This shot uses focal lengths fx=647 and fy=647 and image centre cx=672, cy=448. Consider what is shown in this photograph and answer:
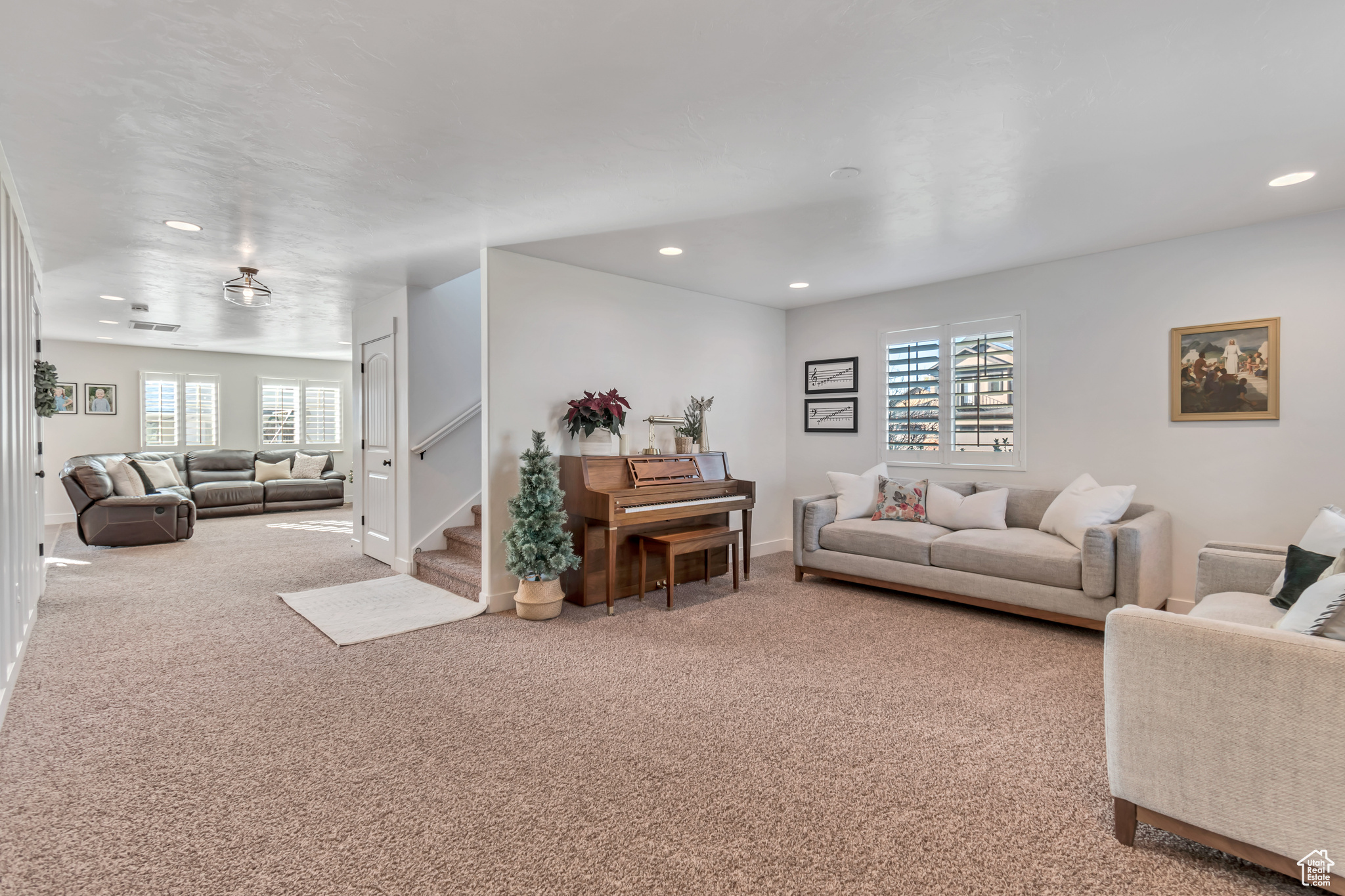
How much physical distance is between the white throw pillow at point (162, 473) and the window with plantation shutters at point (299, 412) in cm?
175

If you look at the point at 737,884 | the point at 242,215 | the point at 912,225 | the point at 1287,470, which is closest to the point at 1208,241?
the point at 1287,470

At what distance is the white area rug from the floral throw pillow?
3.05 meters

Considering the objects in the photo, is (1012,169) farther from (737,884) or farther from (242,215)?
(242,215)

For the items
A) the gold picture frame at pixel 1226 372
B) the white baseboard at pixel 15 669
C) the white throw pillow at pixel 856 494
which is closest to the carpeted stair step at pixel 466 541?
the white baseboard at pixel 15 669

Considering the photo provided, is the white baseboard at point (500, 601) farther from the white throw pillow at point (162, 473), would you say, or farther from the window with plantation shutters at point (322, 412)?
the window with plantation shutters at point (322, 412)

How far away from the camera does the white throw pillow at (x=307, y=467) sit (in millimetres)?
9500

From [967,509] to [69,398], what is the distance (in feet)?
34.8

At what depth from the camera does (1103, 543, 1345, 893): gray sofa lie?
1567 millimetres

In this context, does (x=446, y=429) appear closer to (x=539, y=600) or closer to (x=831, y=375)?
(x=539, y=600)

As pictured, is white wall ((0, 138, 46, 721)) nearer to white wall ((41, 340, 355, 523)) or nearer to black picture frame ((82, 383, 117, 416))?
white wall ((41, 340, 355, 523))

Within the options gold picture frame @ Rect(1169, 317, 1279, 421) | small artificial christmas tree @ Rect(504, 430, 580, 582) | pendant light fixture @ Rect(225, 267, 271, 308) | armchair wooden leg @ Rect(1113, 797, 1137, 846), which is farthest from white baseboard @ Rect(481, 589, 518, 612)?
gold picture frame @ Rect(1169, 317, 1279, 421)

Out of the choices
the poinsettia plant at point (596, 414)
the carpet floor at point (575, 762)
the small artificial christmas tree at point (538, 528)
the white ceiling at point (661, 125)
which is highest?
the white ceiling at point (661, 125)

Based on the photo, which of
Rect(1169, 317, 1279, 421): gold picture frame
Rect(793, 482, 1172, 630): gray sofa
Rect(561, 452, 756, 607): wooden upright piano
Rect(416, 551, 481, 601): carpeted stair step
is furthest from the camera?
Rect(416, 551, 481, 601): carpeted stair step

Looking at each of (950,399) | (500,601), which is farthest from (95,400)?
(950,399)
